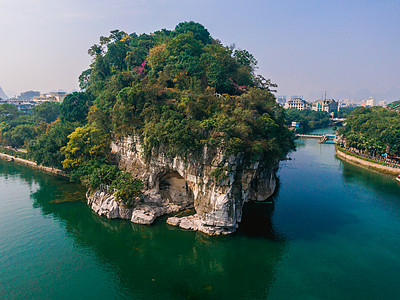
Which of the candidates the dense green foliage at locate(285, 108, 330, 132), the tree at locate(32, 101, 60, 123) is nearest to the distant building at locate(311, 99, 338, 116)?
the dense green foliage at locate(285, 108, 330, 132)

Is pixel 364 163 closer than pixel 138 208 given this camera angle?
No

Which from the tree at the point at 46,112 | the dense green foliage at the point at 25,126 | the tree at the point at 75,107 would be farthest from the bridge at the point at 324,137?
the dense green foliage at the point at 25,126

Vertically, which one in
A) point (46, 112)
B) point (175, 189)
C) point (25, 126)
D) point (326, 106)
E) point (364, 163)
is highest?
point (326, 106)

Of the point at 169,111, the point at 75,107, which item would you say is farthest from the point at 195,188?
the point at 75,107

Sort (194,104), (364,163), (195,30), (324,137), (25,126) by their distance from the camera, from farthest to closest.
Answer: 1. (324,137)
2. (25,126)
3. (364,163)
4. (195,30)
5. (194,104)

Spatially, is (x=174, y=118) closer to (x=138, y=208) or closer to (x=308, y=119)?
(x=138, y=208)

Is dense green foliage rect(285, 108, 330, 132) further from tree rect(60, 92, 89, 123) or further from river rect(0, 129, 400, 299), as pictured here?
river rect(0, 129, 400, 299)
